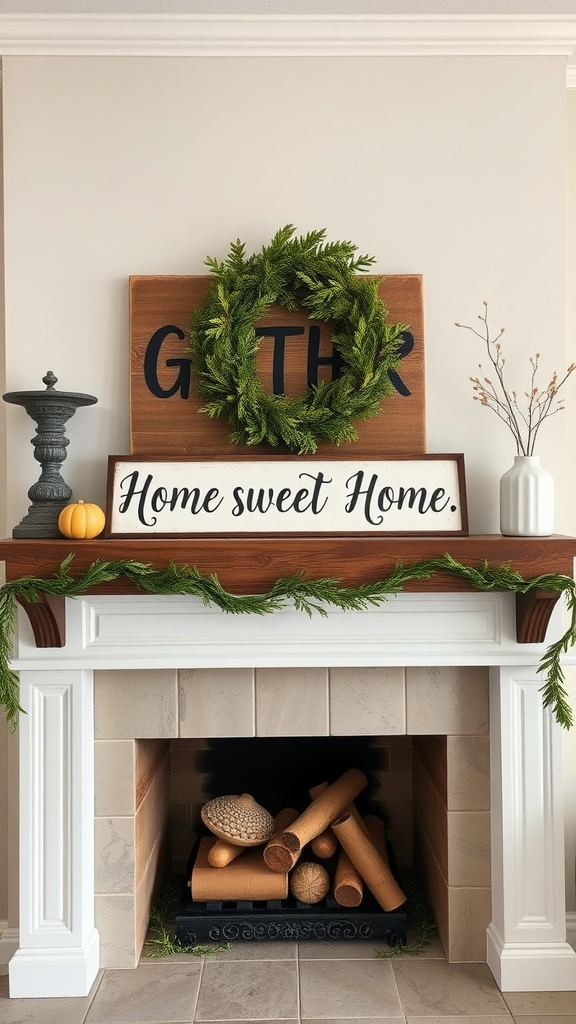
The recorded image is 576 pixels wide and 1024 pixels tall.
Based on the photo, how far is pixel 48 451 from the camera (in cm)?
224

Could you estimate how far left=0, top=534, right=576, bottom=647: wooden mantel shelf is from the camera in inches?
81.5

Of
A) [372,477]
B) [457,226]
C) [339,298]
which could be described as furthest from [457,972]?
[457,226]

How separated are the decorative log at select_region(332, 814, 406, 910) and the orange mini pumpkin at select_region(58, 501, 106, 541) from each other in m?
1.15

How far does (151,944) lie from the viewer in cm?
238

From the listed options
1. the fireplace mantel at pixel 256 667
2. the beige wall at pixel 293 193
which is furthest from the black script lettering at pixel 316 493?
the beige wall at pixel 293 193

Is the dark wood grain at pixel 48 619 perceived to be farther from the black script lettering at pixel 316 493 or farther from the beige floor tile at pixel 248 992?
the beige floor tile at pixel 248 992

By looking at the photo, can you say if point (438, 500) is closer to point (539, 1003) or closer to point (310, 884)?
point (310, 884)

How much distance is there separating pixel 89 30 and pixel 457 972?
2824 millimetres

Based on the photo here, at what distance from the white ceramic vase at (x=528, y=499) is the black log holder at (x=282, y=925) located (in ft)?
3.87

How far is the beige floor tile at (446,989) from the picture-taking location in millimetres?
2057

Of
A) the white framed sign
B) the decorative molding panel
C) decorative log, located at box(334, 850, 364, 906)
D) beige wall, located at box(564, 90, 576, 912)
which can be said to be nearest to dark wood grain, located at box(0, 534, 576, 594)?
the white framed sign

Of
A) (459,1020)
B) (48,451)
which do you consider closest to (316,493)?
(48,451)

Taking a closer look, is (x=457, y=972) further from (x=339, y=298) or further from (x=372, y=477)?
(x=339, y=298)

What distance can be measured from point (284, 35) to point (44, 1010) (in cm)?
273
